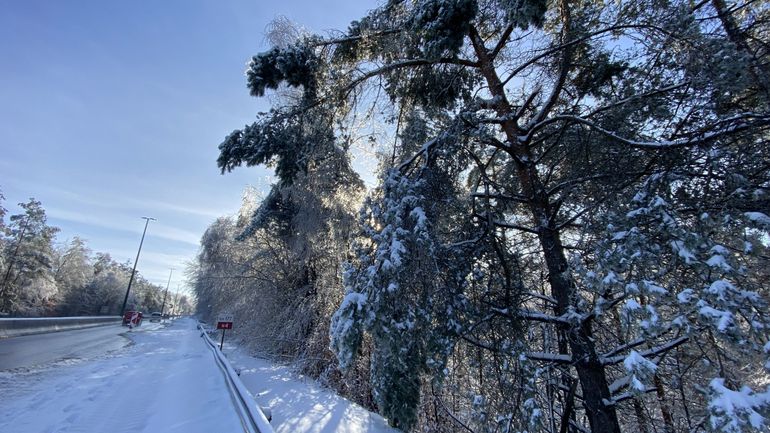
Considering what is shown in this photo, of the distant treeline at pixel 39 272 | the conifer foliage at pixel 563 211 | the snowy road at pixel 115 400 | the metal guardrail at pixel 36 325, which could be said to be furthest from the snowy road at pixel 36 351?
the distant treeline at pixel 39 272

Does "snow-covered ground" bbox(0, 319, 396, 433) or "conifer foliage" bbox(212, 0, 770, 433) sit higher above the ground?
"conifer foliage" bbox(212, 0, 770, 433)

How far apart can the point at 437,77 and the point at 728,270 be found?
5.30 metres

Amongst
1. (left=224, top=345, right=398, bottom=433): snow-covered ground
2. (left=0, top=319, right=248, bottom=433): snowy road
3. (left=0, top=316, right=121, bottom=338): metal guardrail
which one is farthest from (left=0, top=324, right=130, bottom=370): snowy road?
(left=224, top=345, right=398, bottom=433): snow-covered ground

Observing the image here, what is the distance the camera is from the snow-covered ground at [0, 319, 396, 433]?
431 centimetres

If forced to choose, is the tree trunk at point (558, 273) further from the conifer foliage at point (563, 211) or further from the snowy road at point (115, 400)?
the snowy road at point (115, 400)

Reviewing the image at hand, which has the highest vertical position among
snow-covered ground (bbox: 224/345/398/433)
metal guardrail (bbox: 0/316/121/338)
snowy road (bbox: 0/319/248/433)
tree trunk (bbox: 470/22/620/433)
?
tree trunk (bbox: 470/22/620/433)

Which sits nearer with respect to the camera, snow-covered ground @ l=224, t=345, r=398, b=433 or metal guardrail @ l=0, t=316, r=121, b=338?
snow-covered ground @ l=224, t=345, r=398, b=433

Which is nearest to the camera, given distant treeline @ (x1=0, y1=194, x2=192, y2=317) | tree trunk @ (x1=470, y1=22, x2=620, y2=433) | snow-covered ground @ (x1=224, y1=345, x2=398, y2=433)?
tree trunk @ (x1=470, y1=22, x2=620, y2=433)

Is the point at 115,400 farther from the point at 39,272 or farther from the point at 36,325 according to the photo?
the point at 39,272

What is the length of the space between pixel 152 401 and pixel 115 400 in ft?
1.92

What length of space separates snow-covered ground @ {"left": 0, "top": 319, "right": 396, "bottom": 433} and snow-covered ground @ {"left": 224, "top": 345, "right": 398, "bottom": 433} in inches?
0.6

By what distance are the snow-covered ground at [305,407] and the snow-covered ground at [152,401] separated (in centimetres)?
2

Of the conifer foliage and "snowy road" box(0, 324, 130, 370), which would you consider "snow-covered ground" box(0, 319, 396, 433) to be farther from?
the conifer foliage

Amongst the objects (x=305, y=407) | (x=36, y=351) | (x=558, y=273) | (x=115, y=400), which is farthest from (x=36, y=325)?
(x=558, y=273)
